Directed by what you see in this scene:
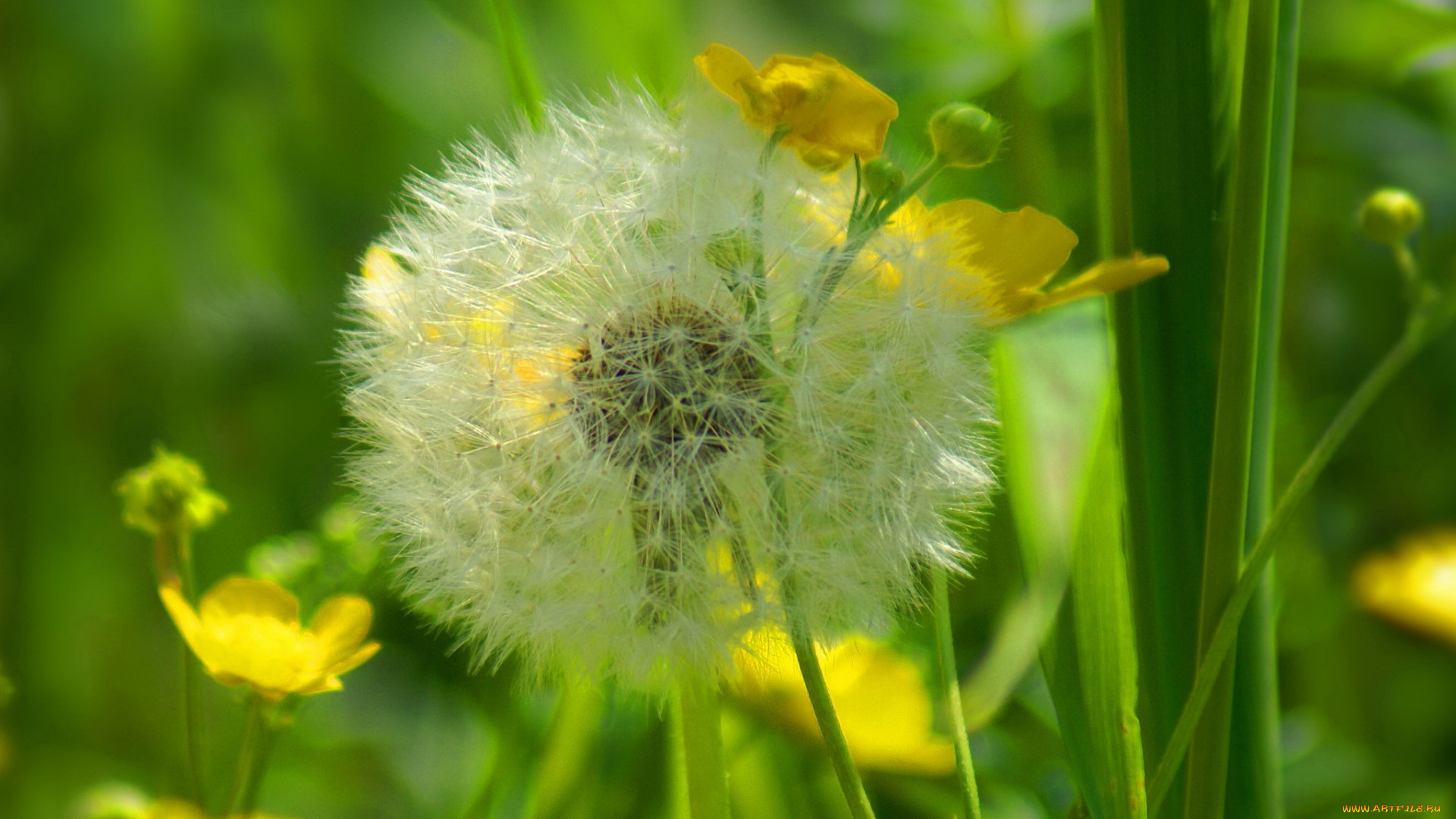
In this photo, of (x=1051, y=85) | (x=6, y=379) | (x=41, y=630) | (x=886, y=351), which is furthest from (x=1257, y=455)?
(x=6, y=379)

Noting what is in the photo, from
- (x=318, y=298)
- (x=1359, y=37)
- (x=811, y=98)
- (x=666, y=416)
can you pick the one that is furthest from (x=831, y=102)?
(x=1359, y=37)

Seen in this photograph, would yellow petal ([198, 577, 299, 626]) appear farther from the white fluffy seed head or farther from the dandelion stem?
the dandelion stem

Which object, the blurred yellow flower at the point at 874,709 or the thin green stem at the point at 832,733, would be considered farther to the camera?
the blurred yellow flower at the point at 874,709

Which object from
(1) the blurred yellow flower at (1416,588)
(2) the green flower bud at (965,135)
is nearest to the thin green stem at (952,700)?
(2) the green flower bud at (965,135)

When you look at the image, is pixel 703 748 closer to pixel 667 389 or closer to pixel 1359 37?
pixel 667 389

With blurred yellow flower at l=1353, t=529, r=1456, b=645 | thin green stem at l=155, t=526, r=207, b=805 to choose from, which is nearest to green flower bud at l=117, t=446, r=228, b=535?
thin green stem at l=155, t=526, r=207, b=805

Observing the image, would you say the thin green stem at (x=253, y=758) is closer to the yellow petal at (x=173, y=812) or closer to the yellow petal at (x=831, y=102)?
the yellow petal at (x=173, y=812)
